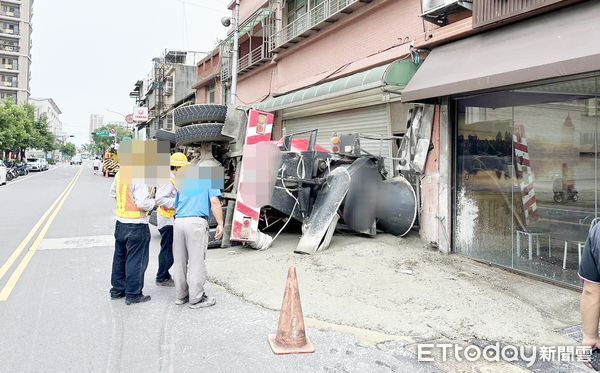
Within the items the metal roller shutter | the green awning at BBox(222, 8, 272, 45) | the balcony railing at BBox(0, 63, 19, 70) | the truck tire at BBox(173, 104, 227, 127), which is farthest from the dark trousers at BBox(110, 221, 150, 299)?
the balcony railing at BBox(0, 63, 19, 70)

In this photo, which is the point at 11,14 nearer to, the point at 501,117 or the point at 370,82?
the point at 370,82

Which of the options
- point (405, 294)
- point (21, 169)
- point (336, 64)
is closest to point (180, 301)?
point (405, 294)

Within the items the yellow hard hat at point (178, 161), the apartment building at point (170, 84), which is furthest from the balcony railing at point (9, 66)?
→ the yellow hard hat at point (178, 161)

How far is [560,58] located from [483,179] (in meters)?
2.64

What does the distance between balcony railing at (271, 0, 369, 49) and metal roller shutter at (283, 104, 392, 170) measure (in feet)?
8.96

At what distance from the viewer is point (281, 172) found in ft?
29.0

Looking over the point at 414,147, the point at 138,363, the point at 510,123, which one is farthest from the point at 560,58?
the point at 138,363

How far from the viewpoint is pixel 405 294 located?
5863 millimetres

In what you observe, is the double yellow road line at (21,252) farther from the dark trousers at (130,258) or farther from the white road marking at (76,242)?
the dark trousers at (130,258)

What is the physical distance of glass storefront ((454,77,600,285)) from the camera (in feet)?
20.9

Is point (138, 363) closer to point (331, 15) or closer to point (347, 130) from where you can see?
point (347, 130)

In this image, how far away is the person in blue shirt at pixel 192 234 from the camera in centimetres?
543

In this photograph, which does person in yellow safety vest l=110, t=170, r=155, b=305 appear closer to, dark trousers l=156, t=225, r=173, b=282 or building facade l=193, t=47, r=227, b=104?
dark trousers l=156, t=225, r=173, b=282

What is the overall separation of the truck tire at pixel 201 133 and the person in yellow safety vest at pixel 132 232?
3.59 metres
